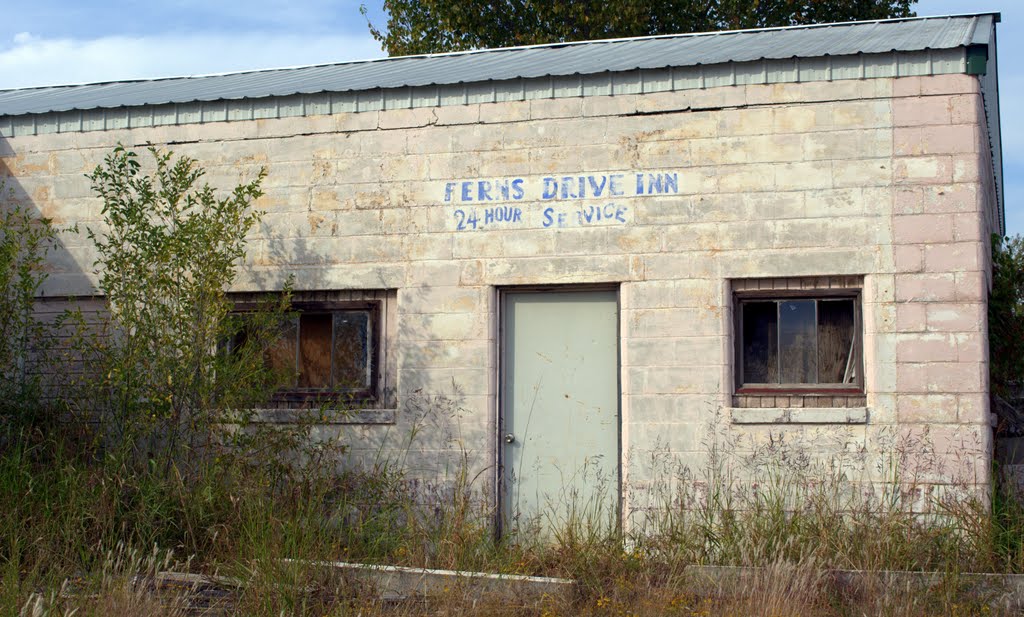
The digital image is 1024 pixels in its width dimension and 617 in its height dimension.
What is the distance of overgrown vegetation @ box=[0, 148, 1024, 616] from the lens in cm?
629

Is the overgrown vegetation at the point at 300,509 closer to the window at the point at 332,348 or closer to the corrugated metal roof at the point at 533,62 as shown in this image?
the window at the point at 332,348

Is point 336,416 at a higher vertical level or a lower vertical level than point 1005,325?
lower

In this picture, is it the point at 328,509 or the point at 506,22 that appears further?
the point at 506,22

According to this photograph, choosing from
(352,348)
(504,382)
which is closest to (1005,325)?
(504,382)

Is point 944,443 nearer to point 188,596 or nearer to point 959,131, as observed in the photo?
point 959,131

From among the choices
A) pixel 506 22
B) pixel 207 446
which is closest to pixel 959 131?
pixel 207 446

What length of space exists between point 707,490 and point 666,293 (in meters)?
1.57

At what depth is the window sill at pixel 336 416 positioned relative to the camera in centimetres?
867

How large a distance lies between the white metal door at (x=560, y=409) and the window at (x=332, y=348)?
1.17 m

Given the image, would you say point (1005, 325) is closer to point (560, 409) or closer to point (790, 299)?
point (790, 299)

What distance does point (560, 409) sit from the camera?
27.8 feet

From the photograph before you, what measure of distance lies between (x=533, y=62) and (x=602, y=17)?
36.7 feet

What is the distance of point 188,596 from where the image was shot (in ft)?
20.1

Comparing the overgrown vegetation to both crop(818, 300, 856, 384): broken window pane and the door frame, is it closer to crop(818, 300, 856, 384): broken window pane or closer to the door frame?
the door frame
